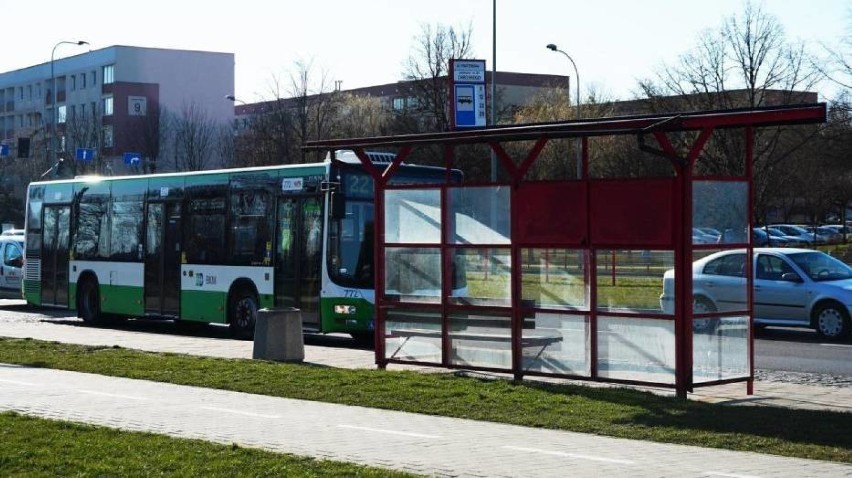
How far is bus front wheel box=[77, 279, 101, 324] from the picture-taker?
2850 cm

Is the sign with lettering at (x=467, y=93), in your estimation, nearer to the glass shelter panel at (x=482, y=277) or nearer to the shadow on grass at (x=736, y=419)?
the glass shelter panel at (x=482, y=277)

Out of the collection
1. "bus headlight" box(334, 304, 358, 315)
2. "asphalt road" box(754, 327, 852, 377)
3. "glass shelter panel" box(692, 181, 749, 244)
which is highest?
"glass shelter panel" box(692, 181, 749, 244)

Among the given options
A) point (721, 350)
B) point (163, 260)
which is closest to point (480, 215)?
point (721, 350)

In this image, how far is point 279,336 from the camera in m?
18.8

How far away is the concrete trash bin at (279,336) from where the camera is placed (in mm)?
18797

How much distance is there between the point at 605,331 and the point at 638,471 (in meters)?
5.29

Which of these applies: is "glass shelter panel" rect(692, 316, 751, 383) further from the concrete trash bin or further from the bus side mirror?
the bus side mirror

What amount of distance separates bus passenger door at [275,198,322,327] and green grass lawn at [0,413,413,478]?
10.7 meters

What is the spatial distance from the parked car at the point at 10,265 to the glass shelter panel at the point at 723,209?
1040 inches

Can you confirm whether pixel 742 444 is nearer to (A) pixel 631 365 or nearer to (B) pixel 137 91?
(A) pixel 631 365

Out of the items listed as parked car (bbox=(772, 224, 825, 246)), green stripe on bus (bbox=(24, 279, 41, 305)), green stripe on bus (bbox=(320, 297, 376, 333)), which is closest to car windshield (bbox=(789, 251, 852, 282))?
green stripe on bus (bbox=(320, 297, 376, 333))

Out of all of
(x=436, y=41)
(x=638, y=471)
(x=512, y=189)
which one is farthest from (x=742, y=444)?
(x=436, y=41)

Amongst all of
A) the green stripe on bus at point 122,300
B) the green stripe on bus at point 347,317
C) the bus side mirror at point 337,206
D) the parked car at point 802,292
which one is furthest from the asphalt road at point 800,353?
the green stripe on bus at point 122,300

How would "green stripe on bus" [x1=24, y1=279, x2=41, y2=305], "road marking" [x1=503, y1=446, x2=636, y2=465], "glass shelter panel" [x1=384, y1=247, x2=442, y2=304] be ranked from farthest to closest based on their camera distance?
"green stripe on bus" [x1=24, y1=279, x2=41, y2=305] → "glass shelter panel" [x1=384, y1=247, x2=442, y2=304] → "road marking" [x1=503, y1=446, x2=636, y2=465]
